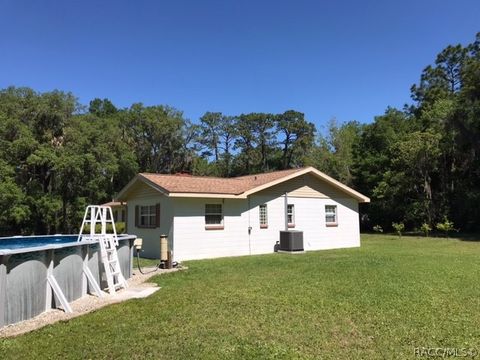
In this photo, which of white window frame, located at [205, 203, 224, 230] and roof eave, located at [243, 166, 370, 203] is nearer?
white window frame, located at [205, 203, 224, 230]

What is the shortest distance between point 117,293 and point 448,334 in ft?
20.5

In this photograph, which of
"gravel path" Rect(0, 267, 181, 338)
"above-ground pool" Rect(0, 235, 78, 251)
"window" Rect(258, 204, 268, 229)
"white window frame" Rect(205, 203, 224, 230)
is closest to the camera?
"gravel path" Rect(0, 267, 181, 338)

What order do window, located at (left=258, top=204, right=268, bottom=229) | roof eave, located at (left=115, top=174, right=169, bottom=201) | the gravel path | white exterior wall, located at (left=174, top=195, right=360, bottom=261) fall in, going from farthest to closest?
window, located at (left=258, top=204, right=268, bottom=229)
white exterior wall, located at (left=174, top=195, right=360, bottom=261)
roof eave, located at (left=115, top=174, right=169, bottom=201)
the gravel path

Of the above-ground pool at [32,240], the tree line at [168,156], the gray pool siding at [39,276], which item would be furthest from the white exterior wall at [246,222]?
the tree line at [168,156]

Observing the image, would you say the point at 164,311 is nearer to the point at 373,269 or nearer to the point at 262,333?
the point at 262,333

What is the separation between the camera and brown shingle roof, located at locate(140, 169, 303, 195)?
52.0ft

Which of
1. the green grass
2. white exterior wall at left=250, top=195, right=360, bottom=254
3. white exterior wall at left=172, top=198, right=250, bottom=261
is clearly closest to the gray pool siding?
the green grass

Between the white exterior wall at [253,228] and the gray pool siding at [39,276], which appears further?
the white exterior wall at [253,228]

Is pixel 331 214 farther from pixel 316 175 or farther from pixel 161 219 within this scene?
pixel 161 219

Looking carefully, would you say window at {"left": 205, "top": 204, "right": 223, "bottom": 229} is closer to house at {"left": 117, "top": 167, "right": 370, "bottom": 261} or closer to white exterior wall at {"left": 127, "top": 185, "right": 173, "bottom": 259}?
house at {"left": 117, "top": 167, "right": 370, "bottom": 261}

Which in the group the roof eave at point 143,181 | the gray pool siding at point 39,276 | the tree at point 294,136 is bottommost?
the gray pool siding at point 39,276

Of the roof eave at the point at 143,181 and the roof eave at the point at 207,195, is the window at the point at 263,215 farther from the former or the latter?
the roof eave at the point at 143,181

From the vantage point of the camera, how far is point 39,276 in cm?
693

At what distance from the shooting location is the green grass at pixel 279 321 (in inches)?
199
